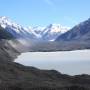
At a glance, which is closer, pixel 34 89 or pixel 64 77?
pixel 34 89

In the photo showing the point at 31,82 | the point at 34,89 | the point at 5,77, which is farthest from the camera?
the point at 5,77

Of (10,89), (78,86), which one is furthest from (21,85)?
(78,86)

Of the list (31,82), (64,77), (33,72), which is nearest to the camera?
(31,82)

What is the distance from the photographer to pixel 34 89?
87688 millimetres

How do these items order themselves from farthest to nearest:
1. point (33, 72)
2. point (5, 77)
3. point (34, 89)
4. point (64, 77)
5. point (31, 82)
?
point (33, 72) < point (64, 77) < point (5, 77) < point (31, 82) < point (34, 89)

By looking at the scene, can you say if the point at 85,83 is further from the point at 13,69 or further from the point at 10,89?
the point at 13,69

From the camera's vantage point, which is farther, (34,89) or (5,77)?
(5,77)

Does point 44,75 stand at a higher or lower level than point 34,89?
higher

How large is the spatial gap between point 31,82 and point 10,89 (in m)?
8.18

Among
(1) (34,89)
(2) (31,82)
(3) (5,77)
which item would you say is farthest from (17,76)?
(1) (34,89)

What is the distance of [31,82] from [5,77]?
11529 mm

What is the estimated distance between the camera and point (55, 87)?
290 ft

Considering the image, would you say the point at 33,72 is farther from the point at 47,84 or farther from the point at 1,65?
the point at 47,84

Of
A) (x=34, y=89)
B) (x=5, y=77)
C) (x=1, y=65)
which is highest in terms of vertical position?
(x=1, y=65)
